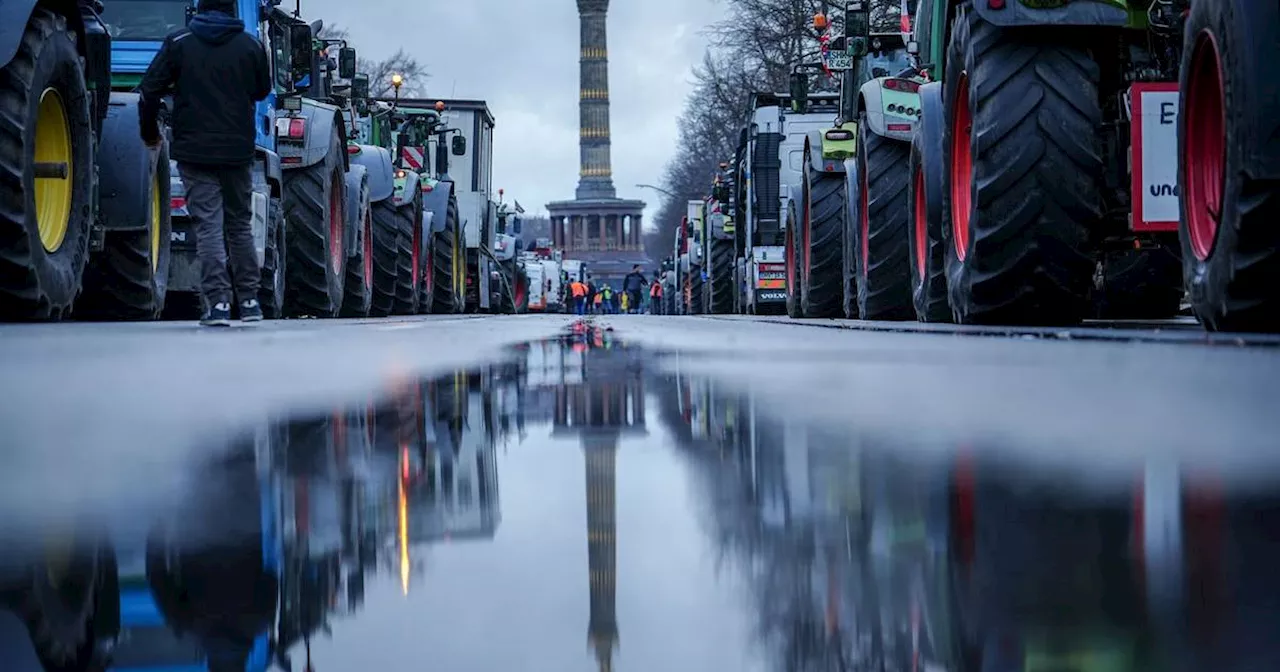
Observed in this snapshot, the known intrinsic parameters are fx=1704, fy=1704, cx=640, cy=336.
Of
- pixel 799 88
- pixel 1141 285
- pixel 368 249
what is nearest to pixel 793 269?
pixel 368 249

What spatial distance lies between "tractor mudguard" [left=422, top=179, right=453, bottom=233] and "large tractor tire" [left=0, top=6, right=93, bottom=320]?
14.8m

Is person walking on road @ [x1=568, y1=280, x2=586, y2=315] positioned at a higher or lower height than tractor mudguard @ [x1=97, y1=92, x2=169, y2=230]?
lower

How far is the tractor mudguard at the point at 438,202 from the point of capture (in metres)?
23.3

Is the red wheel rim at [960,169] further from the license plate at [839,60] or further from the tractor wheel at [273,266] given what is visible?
the license plate at [839,60]

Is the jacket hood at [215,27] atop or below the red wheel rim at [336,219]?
atop

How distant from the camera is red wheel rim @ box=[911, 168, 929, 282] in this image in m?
10.2

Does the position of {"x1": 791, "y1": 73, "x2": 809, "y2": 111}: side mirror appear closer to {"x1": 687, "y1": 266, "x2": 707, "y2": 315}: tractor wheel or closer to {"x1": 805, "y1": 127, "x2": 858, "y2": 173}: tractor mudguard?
{"x1": 805, "y1": 127, "x2": 858, "y2": 173}: tractor mudguard

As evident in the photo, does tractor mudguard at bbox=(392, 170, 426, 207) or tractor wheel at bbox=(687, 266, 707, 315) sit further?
tractor wheel at bbox=(687, 266, 707, 315)

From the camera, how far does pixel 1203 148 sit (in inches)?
224

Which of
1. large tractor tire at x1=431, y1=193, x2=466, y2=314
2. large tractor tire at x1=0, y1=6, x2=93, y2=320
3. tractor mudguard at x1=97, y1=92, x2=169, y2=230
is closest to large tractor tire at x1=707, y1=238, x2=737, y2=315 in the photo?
large tractor tire at x1=431, y1=193, x2=466, y2=314

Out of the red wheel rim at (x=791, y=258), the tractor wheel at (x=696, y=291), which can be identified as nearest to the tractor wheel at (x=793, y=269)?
the red wheel rim at (x=791, y=258)

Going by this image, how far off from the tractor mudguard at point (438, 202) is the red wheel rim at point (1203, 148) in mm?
17968

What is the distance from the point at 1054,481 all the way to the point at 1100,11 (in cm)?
549

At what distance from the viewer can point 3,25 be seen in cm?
701
